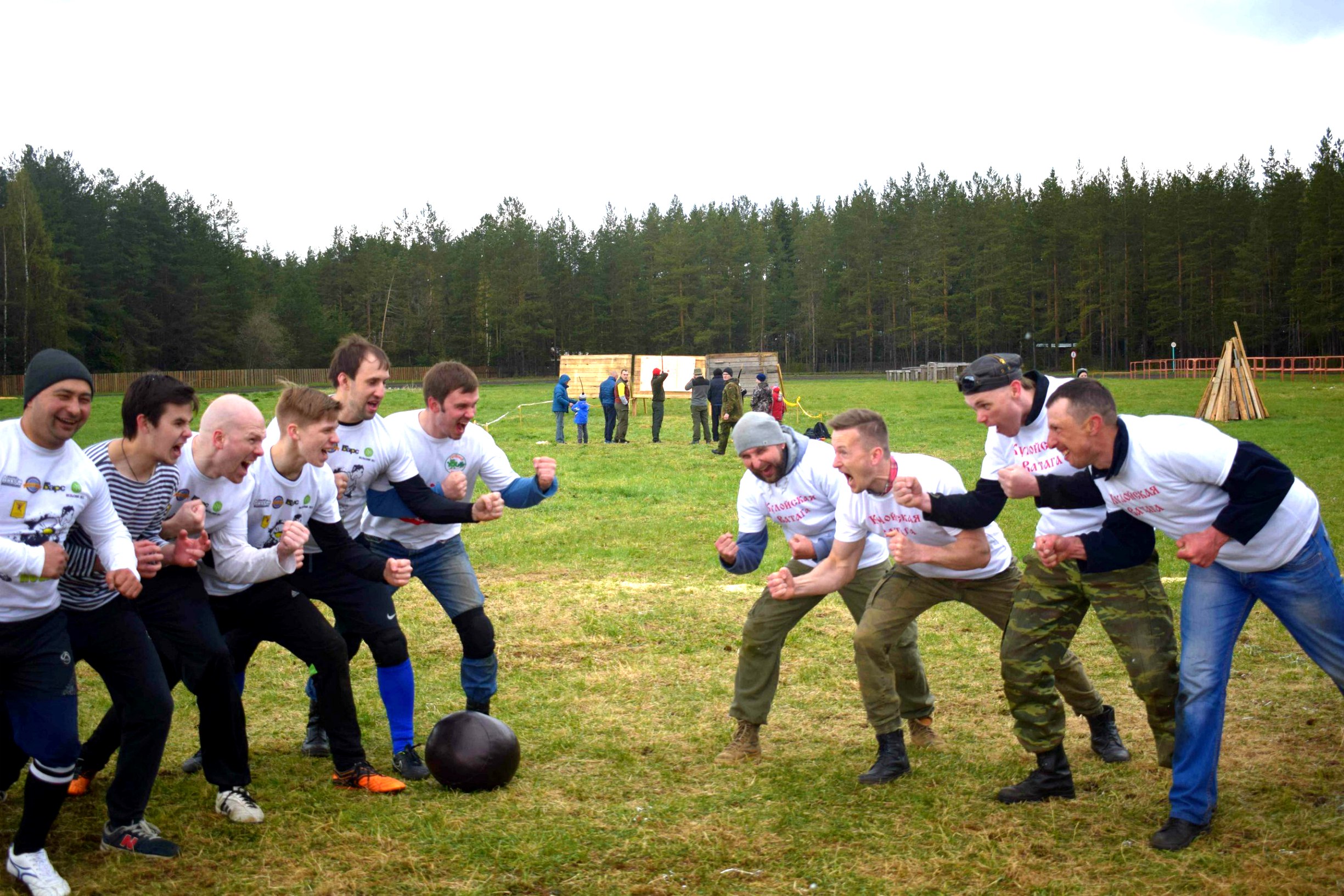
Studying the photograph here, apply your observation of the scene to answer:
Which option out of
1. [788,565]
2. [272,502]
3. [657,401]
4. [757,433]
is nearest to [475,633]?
[272,502]

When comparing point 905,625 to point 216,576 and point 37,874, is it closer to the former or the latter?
point 216,576

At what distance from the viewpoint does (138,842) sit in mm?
4945

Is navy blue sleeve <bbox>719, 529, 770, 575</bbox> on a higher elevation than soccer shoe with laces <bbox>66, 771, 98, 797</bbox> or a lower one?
higher

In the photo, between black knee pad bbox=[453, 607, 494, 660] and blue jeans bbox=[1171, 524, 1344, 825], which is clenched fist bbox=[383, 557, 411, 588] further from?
blue jeans bbox=[1171, 524, 1344, 825]

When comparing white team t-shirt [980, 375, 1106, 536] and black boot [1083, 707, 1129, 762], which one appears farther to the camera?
black boot [1083, 707, 1129, 762]

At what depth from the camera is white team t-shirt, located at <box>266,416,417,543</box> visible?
6312 millimetres

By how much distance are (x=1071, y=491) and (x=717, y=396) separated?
2320 cm

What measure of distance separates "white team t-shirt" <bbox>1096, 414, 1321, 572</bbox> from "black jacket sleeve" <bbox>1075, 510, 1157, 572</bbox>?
42 cm

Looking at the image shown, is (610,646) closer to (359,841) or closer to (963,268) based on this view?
(359,841)

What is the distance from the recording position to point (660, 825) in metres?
5.26

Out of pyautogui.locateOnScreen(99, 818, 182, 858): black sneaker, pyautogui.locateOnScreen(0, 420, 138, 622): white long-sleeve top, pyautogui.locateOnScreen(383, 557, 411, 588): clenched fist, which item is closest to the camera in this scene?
pyautogui.locateOnScreen(0, 420, 138, 622): white long-sleeve top

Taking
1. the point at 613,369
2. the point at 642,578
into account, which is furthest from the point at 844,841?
the point at 613,369

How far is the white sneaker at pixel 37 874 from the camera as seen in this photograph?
4.48m

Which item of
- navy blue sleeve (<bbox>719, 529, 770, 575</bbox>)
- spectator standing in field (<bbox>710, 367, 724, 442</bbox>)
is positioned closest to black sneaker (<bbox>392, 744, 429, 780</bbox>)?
navy blue sleeve (<bbox>719, 529, 770, 575</bbox>)
